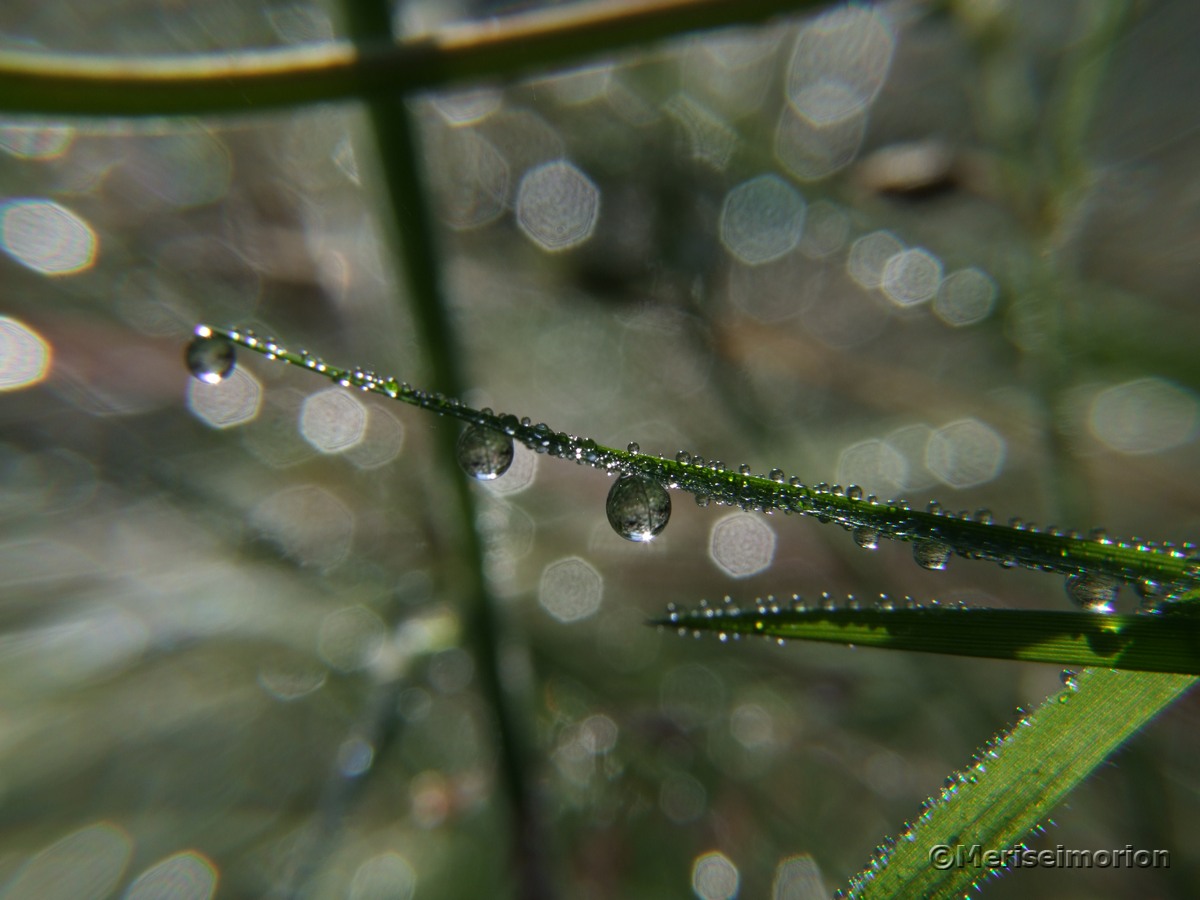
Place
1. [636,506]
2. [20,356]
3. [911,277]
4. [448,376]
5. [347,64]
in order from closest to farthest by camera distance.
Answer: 1. [636,506]
2. [347,64]
3. [448,376]
4. [20,356]
5. [911,277]

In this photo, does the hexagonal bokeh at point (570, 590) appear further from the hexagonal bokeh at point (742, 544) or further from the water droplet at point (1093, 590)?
the water droplet at point (1093, 590)

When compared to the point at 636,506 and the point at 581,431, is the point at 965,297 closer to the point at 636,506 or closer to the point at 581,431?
the point at 581,431

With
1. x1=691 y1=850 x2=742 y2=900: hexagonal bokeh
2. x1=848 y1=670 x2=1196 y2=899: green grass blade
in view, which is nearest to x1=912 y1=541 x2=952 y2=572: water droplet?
x1=848 y1=670 x2=1196 y2=899: green grass blade

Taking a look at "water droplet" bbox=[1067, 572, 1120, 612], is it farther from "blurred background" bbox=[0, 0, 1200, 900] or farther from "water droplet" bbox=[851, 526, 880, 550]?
"blurred background" bbox=[0, 0, 1200, 900]

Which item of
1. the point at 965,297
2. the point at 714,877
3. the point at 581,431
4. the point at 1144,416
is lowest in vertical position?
the point at 714,877

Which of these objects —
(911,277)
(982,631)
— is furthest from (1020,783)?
(911,277)
